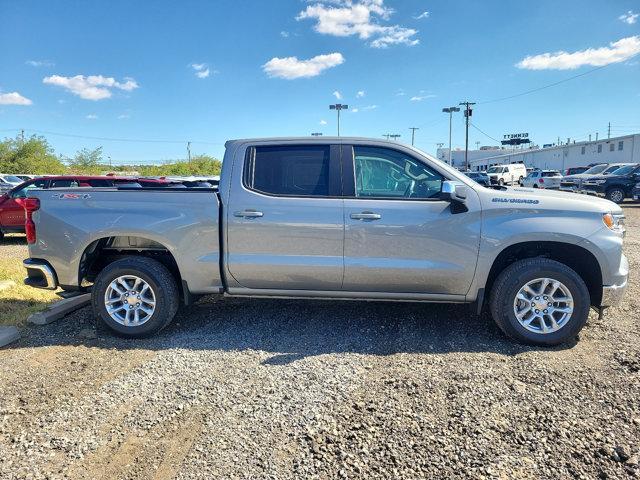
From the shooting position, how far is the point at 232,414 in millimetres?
3008

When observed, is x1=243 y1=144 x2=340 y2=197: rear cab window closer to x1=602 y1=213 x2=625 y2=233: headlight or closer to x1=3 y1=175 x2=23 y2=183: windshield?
x1=602 y1=213 x2=625 y2=233: headlight

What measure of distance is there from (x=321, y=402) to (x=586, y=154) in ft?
192

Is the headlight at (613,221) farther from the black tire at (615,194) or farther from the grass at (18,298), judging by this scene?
the black tire at (615,194)

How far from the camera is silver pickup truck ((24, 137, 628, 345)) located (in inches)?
159

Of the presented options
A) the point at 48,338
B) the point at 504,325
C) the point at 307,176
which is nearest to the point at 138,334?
the point at 48,338

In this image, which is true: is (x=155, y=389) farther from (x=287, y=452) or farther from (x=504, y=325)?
(x=504, y=325)

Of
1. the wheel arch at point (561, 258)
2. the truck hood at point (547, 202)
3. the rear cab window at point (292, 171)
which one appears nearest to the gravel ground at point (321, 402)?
the wheel arch at point (561, 258)

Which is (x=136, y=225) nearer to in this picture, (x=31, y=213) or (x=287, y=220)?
(x=31, y=213)

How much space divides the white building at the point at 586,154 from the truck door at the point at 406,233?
148ft

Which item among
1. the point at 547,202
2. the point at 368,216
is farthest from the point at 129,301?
the point at 547,202

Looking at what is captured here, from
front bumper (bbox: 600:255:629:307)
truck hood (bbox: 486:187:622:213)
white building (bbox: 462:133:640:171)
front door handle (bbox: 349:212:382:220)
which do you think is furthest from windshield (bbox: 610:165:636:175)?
white building (bbox: 462:133:640:171)

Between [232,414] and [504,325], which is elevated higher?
[504,325]

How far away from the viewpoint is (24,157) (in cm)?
4619

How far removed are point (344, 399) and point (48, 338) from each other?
10.2ft
